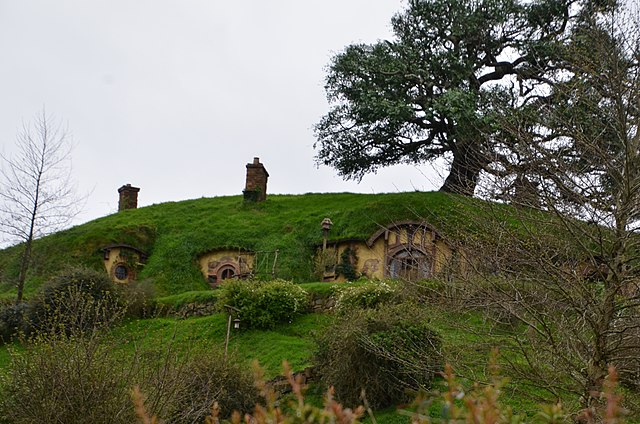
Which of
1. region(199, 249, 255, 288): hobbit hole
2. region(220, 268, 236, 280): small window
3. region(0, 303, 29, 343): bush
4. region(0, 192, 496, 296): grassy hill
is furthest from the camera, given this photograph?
region(220, 268, 236, 280): small window

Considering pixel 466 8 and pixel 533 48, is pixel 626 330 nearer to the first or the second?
pixel 533 48

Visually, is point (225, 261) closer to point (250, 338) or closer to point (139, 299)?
point (139, 299)

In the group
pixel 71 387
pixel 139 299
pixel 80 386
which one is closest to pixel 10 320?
pixel 139 299

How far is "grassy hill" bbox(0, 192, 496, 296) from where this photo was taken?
26.7 meters

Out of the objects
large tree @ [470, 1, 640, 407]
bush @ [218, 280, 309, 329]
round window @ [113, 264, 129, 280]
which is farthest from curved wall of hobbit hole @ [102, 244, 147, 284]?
large tree @ [470, 1, 640, 407]

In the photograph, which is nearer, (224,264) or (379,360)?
(379,360)

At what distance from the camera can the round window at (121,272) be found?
1109 inches

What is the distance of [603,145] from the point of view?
8516 millimetres

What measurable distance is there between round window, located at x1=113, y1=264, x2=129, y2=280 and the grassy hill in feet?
2.52

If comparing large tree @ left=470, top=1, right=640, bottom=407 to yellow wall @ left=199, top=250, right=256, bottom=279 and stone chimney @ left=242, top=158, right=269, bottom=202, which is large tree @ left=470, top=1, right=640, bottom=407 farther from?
stone chimney @ left=242, top=158, right=269, bottom=202

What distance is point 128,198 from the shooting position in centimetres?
3794

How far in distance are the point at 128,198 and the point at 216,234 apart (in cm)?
1095

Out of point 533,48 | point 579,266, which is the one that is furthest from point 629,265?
point 533,48

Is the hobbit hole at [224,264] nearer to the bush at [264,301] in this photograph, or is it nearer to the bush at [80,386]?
the bush at [264,301]
